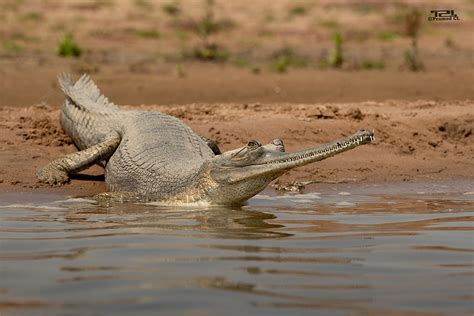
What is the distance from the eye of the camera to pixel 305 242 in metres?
5.54

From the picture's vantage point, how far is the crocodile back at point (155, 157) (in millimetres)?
7371

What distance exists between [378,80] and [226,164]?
837 cm

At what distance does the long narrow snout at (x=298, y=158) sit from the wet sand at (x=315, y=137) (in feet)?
5.04

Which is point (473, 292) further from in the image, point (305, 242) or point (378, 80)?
point (378, 80)

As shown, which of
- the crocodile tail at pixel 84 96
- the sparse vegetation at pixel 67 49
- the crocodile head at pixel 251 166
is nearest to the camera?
the crocodile head at pixel 251 166

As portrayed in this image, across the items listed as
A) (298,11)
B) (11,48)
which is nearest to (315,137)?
(11,48)

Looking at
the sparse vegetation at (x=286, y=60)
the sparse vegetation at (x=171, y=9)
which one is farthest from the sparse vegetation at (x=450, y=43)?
the sparse vegetation at (x=171, y=9)

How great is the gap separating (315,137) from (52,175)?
2.64 meters

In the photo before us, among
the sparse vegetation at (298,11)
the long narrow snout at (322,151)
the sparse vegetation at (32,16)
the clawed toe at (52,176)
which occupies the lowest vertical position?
the clawed toe at (52,176)

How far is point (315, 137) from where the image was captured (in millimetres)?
9492

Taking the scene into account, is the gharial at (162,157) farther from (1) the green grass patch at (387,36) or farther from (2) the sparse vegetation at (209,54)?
(1) the green grass patch at (387,36)

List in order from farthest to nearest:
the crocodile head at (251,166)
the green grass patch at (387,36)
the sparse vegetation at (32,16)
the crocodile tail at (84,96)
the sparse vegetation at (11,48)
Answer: the sparse vegetation at (32,16) → the green grass patch at (387,36) → the sparse vegetation at (11,48) → the crocodile tail at (84,96) → the crocodile head at (251,166)

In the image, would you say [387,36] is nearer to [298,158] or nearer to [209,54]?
[209,54]

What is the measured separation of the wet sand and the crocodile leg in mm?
108
